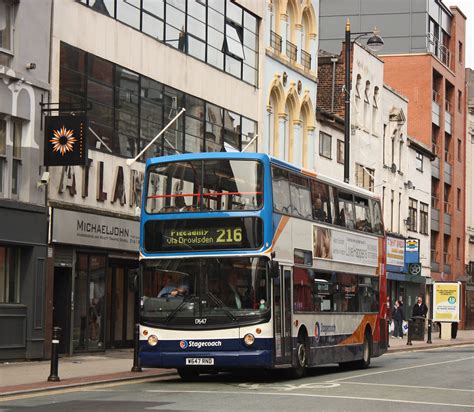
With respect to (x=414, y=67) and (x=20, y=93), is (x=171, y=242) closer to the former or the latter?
(x=20, y=93)

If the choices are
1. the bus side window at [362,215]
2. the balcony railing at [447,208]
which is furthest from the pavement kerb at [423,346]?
the balcony railing at [447,208]

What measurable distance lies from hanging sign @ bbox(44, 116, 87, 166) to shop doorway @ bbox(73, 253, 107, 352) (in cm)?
347

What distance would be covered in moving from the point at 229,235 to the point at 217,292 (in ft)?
3.51

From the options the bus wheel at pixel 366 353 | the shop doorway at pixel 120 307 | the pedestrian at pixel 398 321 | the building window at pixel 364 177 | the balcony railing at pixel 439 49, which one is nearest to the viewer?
the bus wheel at pixel 366 353

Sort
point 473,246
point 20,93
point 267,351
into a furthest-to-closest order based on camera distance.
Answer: point 473,246 < point 20,93 < point 267,351

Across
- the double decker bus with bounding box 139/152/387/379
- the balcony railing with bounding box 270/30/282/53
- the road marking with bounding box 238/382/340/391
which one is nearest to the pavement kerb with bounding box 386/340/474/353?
the balcony railing with bounding box 270/30/282/53

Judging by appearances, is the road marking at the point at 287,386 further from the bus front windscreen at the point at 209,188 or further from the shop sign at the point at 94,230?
the shop sign at the point at 94,230

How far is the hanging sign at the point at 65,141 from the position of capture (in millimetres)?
26531

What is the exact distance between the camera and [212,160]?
71.8ft

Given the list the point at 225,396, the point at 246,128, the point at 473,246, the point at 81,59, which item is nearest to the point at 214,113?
the point at 246,128

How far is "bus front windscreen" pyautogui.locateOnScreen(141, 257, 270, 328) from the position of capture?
21281mm

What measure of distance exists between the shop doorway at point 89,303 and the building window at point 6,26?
227 inches

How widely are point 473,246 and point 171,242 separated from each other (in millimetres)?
60139

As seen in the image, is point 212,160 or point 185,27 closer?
point 212,160
